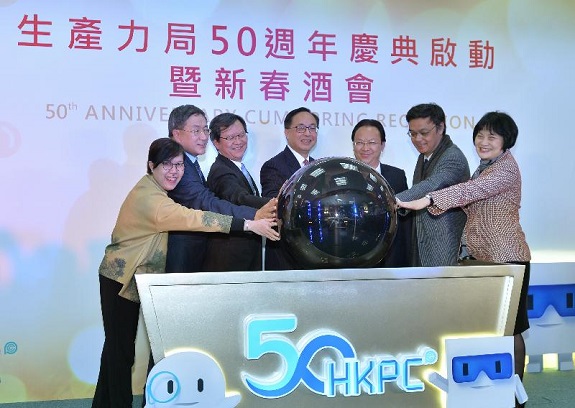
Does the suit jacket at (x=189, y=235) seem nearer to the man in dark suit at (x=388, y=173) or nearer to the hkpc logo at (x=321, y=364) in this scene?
the man in dark suit at (x=388, y=173)

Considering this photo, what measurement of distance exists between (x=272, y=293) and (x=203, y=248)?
51.7 inches

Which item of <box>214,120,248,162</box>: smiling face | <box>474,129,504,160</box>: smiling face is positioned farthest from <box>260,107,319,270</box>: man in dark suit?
<box>474,129,504,160</box>: smiling face

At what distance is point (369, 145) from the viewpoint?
10.9ft

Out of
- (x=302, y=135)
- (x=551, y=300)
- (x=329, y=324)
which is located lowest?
(x=551, y=300)

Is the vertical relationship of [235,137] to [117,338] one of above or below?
above

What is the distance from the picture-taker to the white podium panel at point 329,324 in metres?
1.82

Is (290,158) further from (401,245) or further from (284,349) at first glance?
(284,349)

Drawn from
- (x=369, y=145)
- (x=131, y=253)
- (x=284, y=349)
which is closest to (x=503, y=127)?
(x=369, y=145)

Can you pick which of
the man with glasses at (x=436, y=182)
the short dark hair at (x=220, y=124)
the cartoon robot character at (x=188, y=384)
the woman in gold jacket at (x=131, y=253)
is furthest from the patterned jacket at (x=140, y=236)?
the man with glasses at (x=436, y=182)

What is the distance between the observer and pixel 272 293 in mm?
1847

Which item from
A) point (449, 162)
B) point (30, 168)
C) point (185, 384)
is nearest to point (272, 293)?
point (185, 384)

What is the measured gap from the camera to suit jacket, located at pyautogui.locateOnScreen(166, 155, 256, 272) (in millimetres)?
2961

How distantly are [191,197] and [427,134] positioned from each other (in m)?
1.20

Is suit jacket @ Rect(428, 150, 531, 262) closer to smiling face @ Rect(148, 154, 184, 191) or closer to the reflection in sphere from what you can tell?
the reflection in sphere
